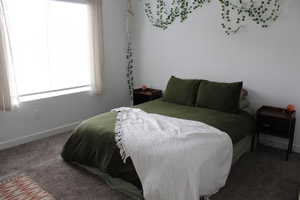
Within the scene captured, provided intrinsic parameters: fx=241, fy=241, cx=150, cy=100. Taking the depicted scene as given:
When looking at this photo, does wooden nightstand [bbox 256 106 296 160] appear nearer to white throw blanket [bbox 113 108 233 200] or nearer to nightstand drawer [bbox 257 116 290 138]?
nightstand drawer [bbox 257 116 290 138]

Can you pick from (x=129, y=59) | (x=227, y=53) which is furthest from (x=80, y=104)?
(x=227, y=53)

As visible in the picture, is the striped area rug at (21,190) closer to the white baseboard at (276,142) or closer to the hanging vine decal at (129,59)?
Answer: the hanging vine decal at (129,59)

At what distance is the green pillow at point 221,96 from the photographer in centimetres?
317

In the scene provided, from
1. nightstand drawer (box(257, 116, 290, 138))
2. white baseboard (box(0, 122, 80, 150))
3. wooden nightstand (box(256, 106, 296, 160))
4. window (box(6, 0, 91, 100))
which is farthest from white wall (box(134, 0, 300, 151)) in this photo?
white baseboard (box(0, 122, 80, 150))

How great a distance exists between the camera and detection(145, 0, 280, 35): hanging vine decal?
315 cm

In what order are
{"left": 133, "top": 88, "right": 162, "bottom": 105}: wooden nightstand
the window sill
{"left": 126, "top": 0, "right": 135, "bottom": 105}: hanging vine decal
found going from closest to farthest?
1. the window sill
2. {"left": 133, "top": 88, "right": 162, "bottom": 105}: wooden nightstand
3. {"left": 126, "top": 0, "right": 135, "bottom": 105}: hanging vine decal

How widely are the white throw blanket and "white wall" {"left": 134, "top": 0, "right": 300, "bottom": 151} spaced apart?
132 cm

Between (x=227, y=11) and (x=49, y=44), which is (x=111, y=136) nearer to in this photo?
(x=49, y=44)

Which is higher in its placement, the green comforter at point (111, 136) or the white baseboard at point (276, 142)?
the green comforter at point (111, 136)

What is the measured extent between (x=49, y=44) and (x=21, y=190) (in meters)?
2.15

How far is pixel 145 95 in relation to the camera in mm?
4188

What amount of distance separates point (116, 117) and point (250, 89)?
1.97m

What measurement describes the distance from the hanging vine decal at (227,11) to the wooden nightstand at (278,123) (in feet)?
3.83

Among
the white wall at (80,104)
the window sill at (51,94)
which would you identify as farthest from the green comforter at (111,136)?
the window sill at (51,94)
